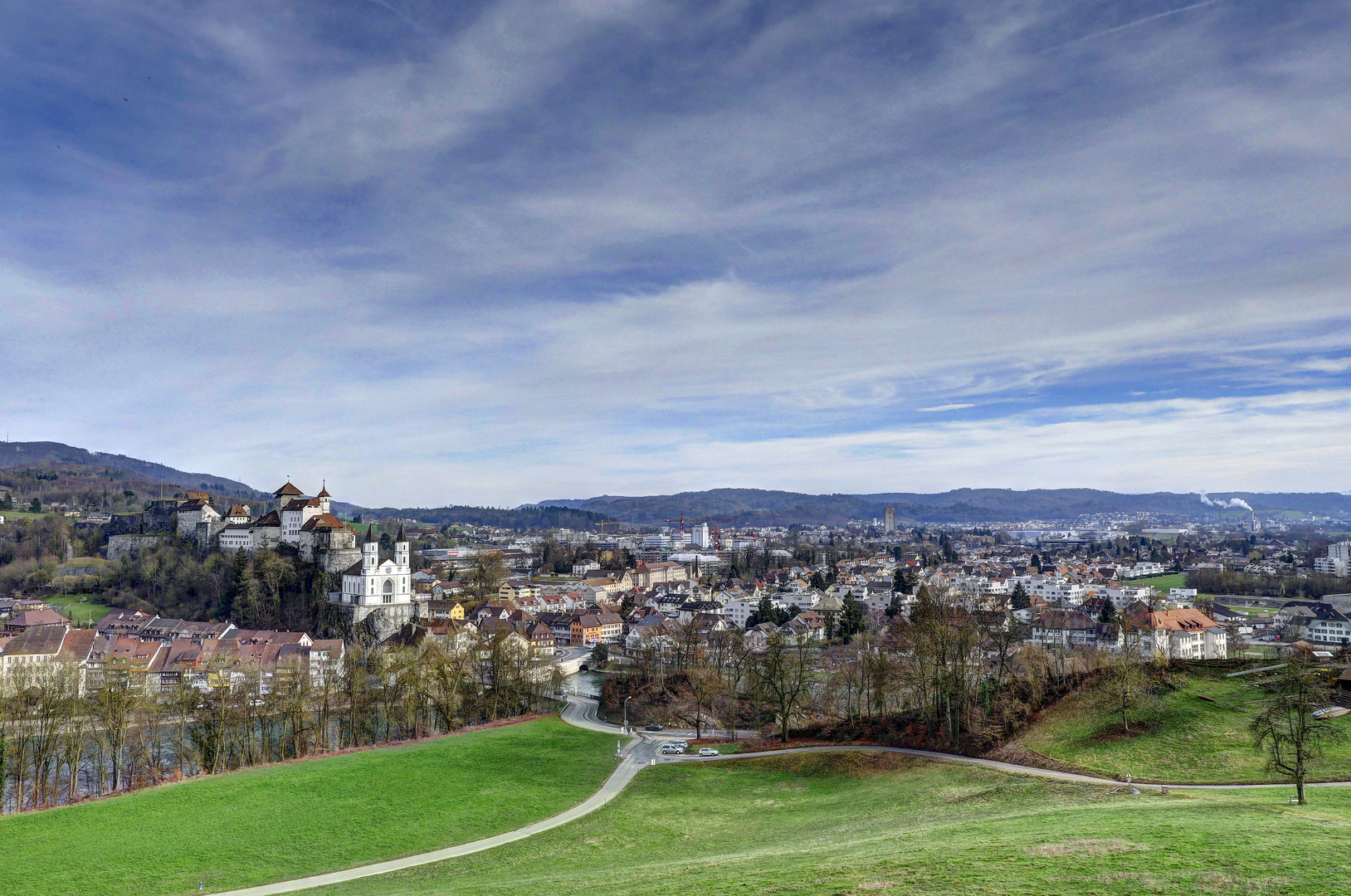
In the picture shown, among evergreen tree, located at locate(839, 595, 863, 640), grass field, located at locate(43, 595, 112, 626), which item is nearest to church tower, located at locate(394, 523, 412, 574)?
grass field, located at locate(43, 595, 112, 626)

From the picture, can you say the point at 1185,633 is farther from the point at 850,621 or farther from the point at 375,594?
the point at 375,594

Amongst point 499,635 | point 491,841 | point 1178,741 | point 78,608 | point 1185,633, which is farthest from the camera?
point 78,608

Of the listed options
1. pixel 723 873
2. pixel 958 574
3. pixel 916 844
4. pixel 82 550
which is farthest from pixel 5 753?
pixel 958 574

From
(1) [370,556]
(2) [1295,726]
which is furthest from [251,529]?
(2) [1295,726]

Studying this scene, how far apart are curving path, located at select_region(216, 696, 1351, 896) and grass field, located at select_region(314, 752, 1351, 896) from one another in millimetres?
1107

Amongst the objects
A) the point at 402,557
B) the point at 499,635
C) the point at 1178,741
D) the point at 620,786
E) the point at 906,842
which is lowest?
the point at 620,786

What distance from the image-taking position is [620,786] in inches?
1533

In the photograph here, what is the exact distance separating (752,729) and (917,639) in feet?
47.4

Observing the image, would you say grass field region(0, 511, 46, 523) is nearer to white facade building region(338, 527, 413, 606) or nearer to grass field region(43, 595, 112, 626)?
grass field region(43, 595, 112, 626)

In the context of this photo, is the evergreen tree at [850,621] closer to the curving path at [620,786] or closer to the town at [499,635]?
the town at [499,635]

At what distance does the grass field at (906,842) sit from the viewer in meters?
15.7

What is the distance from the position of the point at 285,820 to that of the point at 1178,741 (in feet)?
120

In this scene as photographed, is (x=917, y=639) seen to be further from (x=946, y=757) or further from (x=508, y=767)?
(x=508, y=767)

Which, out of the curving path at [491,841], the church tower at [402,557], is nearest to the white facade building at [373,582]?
the church tower at [402,557]
